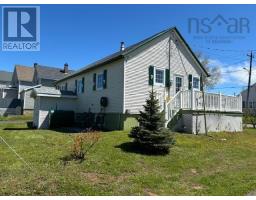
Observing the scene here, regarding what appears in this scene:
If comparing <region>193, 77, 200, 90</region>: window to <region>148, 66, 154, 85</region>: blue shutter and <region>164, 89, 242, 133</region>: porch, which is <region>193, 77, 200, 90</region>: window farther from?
<region>148, 66, 154, 85</region>: blue shutter

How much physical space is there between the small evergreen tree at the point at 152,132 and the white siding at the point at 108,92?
528 cm

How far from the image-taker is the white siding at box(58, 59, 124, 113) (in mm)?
16219

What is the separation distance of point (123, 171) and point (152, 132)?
2.56m

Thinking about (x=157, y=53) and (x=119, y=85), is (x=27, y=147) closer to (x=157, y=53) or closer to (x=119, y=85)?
(x=119, y=85)

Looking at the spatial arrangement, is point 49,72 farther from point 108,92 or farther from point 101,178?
point 101,178

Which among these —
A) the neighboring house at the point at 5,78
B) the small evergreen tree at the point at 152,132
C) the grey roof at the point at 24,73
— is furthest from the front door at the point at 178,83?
the neighboring house at the point at 5,78

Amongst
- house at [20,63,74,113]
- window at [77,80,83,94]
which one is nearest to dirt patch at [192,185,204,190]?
window at [77,80,83,94]

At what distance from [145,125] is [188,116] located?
5.40m

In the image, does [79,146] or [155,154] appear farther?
[155,154]

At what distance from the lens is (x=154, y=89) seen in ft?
56.3

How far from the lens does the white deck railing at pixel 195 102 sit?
15055 millimetres

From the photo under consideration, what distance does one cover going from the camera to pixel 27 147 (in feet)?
33.8

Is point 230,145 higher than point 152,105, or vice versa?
point 152,105
